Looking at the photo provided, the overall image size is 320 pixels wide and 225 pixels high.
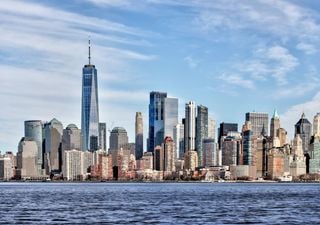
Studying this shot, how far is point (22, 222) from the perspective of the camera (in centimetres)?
8806

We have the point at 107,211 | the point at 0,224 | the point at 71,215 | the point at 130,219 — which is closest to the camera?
the point at 0,224

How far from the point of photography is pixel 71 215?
98.4 meters

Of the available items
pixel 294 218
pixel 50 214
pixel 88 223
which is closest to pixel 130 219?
pixel 88 223

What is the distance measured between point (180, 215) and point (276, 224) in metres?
17.7

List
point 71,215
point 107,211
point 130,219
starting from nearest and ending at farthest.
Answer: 1. point 130,219
2. point 71,215
3. point 107,211

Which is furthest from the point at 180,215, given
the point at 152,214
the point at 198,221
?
the point at 198,221

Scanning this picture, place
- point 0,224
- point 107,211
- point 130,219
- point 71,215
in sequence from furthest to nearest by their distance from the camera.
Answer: point 107,211, point 71,215, point 130,219, point 0,224

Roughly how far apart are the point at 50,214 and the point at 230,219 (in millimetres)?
25934

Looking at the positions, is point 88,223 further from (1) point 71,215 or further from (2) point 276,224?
(2) point 276,224

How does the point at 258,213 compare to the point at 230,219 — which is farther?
the point at 258,213

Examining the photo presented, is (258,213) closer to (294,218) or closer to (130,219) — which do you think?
(294,218)

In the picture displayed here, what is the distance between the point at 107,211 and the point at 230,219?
73.5 ft

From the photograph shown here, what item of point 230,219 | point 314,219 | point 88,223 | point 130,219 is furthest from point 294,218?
point 88,223

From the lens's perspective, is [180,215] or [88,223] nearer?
[88,223]
